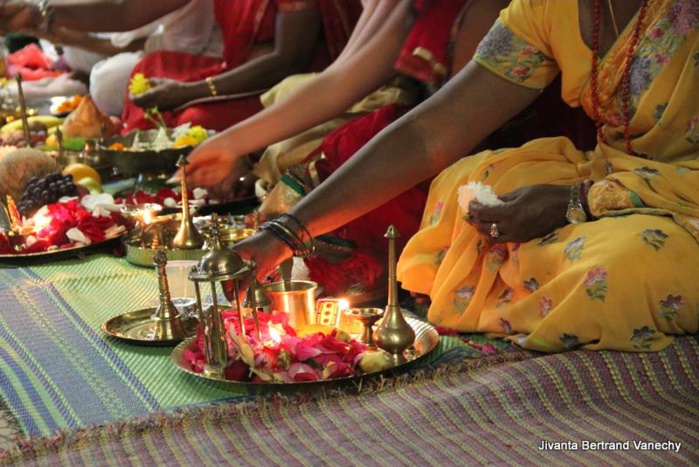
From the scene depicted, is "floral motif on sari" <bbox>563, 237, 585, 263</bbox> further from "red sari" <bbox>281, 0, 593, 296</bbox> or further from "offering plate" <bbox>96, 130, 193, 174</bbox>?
"offering plate" <bbox>96, 130, 193, 174</bbox>

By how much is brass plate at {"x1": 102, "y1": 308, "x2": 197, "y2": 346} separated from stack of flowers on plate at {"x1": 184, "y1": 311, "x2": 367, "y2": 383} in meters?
0.27

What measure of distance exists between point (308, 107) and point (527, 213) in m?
1.37

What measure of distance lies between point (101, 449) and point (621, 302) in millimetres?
970

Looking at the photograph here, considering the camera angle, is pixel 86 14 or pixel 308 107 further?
pixel 86 14

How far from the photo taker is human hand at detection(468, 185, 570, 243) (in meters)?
1.93

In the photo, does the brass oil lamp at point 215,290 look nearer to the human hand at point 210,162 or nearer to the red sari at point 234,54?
the human hand at point 210,162

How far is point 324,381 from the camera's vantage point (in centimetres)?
176

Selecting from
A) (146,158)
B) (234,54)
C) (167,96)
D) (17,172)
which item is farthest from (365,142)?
(234,54)

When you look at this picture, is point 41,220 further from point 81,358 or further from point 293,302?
point 293,302

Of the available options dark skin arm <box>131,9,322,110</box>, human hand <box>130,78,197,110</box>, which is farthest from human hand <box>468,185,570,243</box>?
human hand <box>130,78,197,110</box>

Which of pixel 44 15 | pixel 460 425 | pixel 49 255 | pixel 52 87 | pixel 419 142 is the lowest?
pixel 52 87

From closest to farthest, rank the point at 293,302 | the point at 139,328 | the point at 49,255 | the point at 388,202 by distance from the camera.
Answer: the point at 293,302 → the point at 139,328 → the point at 388,202 → the point at 49,255

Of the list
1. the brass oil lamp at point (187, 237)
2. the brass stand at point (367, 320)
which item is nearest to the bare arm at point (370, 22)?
the brass oil lamp at point (187, 237)

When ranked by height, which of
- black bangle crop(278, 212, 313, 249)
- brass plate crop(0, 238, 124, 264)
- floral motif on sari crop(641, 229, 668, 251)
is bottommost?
brass plate crop(0, 238, 124, 264)
